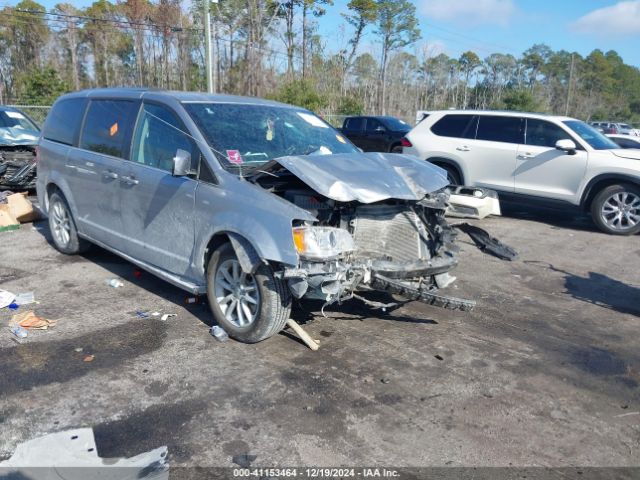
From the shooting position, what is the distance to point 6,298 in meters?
5.15

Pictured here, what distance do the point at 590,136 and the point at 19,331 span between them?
9.00 m

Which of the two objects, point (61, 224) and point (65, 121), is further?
point (61, 224)

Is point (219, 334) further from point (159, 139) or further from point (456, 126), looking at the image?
point (456, 126)

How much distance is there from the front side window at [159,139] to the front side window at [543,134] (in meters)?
6.84

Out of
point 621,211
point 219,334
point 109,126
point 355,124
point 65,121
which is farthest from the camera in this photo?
point 355,124

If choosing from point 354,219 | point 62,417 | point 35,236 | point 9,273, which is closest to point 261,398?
point 62,417

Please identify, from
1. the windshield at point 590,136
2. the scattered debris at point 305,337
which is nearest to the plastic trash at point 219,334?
the scattered debris at point 305,337

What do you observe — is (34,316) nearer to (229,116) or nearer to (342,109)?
(229,116)

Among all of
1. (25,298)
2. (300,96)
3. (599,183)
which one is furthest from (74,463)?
(300,96)

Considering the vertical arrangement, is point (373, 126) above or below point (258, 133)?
above

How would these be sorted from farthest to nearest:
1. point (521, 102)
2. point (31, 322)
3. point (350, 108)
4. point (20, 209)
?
point (521, 102) < point (350, 108) < point (20, 209) < point (31, 322)

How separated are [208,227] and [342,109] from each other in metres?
32.1

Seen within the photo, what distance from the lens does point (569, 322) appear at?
508cm

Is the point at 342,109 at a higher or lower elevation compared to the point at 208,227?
higher
